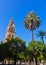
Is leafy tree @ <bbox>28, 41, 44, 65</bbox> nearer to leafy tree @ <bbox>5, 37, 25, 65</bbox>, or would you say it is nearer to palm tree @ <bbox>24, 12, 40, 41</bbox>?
leafy tree @ <bbox>5, 37, 25, 65</bbox>

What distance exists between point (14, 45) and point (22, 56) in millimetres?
4478

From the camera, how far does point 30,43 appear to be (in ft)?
152

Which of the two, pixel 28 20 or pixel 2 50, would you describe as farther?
pixel 28 20

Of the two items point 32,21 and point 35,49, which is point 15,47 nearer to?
point 35,49

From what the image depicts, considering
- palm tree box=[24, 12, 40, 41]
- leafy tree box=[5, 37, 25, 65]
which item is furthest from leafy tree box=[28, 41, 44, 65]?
palm tree box=[24, 12, 40, 41]

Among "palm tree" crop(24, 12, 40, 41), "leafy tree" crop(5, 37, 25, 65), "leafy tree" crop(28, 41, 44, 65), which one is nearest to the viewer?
"leafy tree" crop(5, 37, 25, 65)

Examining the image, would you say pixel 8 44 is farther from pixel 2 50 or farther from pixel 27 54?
pixel 27 54

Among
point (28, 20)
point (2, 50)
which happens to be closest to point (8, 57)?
point (2, 50)

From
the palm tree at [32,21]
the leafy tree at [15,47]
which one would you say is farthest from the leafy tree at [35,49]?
the palm tree at [32,21]

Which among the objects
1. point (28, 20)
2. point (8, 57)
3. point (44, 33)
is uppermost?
point (28, 20)

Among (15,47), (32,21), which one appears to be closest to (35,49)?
A: (15,47)

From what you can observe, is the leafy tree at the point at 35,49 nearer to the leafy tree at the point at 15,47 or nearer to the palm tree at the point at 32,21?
the leafy tree at the point at 15,47

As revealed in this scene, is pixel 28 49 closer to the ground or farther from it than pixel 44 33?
closer to the ground

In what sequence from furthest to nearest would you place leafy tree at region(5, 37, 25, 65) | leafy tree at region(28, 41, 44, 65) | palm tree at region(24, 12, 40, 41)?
1. palm tree at region(24, 12, 40, 41)
2. leafy tree at region(28, 41, 44, 65)
3. leafy tree at region(5, 37, 25, 65)
